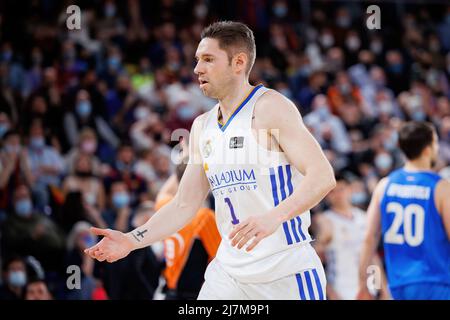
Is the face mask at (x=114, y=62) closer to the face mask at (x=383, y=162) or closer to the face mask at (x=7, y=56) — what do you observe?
the face mask at (x=7, y=56)

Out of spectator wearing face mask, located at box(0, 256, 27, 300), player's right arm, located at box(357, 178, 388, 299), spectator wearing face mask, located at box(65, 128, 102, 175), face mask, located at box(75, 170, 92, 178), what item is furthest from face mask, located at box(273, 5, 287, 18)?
player's right arm, located at box(357, 178, 388, 299)

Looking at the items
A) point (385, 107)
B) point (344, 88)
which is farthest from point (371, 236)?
point (385, 107)

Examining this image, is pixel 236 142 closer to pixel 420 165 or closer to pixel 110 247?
pixel 110 247

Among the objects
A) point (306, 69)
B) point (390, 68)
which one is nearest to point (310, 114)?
point (306, 69)

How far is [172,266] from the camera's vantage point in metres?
7.66

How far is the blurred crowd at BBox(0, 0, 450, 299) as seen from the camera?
11.4 metres

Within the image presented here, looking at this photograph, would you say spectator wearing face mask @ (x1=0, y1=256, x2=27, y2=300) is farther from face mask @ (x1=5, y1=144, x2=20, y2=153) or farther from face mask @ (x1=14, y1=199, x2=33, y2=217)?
face mask @ (x1=5, y1=144, x2=20, y2=153)

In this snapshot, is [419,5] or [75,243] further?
[419,5]

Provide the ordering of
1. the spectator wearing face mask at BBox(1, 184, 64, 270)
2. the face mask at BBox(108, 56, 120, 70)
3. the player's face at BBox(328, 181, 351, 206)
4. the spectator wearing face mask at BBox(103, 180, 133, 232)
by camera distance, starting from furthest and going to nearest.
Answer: the face mask at BBox(108, 56, 120, 70) → the spectator wearing face mask at BBox(103, 180, 133, 232) → the spectator wearing face mask at BBox(1, 184, 64, 270) → the player's face at BBox(328, 181, 351, 206)

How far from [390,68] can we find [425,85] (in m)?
0.89

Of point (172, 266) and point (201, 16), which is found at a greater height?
point (201, 16)

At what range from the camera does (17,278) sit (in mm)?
10156
